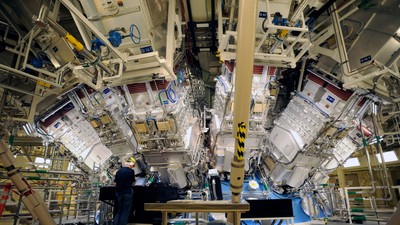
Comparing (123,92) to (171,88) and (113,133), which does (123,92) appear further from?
(113,133)

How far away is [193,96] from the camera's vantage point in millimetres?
6793

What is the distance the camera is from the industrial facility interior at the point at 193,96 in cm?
365

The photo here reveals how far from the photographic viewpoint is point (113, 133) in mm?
5660

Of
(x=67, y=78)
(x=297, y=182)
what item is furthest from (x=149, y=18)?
(x=297, y=182)

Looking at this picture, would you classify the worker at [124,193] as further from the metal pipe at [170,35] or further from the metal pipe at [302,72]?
the metal pipe at [302,72]

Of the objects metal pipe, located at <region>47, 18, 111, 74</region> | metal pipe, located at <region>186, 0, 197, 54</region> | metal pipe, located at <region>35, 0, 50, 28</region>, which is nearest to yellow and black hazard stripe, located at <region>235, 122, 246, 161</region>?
metal pipe, located at <region>47, 18, 111, 74</region>

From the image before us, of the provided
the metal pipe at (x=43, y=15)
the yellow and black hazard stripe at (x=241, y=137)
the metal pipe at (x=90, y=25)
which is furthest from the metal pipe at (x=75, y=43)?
the yellow and black hazard stripe at (x=241, y=137)

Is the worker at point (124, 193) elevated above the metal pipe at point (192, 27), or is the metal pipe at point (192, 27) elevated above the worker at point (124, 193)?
the metal pipe at point (192, 27)

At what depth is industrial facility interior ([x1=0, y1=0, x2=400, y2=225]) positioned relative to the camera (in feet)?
12.0

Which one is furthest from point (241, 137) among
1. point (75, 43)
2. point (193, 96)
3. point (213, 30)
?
point (193, 96)

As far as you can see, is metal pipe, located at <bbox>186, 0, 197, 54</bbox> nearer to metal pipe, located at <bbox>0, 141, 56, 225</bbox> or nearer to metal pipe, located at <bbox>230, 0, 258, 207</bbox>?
metal pipe, located at <bbox>230, 0, 258, 207</bbox>

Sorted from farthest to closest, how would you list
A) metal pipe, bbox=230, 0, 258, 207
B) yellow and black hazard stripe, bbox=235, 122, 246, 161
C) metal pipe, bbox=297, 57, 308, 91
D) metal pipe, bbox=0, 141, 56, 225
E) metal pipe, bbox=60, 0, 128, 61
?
metal pipe, bbox=297, 57, 308, 91
metal pipe, bbox=0, 141, 56, 225
metal pipe, bbox=60, 0, 128, 61
yellow and black hazard stripe, bbox=235, 122, 246, 161
metal pipe, bbox=230, 0, 258, 207

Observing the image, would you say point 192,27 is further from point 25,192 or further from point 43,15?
point 25,192

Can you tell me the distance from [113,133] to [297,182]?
4524 mm
